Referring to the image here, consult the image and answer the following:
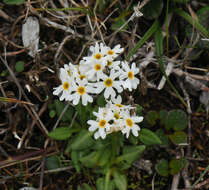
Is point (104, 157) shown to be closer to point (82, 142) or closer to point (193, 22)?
point (82, 142)

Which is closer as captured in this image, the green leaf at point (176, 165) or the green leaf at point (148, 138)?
the green leaf at point (148, 138)

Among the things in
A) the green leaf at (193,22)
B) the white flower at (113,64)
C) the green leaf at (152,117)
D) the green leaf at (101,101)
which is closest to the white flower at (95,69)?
the white flower at (113,64)

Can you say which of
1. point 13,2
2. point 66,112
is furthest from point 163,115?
point 13,2

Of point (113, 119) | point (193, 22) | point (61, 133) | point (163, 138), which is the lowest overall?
point (163, 138)

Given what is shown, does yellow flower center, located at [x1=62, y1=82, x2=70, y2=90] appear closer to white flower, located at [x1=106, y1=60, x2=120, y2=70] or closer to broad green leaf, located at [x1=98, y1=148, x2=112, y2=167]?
white flower, located at [x1=106, y1=60, x2=120, y2=70]

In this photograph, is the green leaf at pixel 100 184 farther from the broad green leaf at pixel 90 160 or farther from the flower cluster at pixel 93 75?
the flower cluster at pixel 93 75

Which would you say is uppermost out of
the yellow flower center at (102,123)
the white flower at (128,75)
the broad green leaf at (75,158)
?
the white flower at (128,75)

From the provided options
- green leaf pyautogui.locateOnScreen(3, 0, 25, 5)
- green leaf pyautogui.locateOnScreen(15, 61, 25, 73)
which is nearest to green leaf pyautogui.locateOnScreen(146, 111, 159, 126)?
green leaf pyautogui.locateOnScreen(15, 61, 25, 73)
